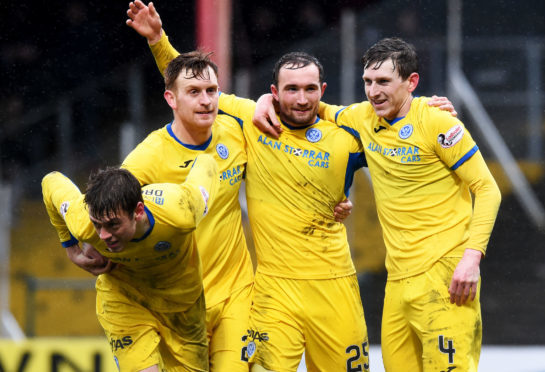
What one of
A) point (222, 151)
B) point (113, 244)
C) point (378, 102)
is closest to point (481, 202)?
point (378, 102)

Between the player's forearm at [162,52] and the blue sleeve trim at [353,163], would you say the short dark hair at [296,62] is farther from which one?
the player's forearm at [162,52]

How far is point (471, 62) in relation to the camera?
6.92 m

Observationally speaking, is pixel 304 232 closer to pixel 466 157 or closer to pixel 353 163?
pixel 353 163

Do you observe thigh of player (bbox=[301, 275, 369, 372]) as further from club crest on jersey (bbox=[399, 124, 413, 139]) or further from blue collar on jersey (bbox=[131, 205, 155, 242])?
blue collar on jersey (bbox=[131, 205, 155, 242])

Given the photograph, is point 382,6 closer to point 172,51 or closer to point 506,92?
point 506,92

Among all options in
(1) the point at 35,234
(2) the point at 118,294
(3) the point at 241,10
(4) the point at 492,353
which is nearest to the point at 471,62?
(3) the point at 241,10

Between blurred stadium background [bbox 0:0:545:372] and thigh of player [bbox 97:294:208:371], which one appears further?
blurred stadium background [bbox 0:0:545:372]

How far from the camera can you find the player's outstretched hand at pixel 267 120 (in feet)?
11.8

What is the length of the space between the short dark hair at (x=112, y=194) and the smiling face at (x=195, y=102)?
56cm

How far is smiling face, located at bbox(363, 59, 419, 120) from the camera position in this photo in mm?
3416

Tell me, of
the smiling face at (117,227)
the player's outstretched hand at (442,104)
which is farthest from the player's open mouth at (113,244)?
the player's outstretched hand at (442,104)

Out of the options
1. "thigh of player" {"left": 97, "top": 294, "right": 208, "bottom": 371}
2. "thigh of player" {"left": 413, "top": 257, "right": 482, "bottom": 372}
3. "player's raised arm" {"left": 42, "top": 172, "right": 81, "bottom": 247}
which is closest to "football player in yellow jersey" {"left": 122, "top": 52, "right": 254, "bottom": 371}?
"thigh of player" {"left": 97, "top": 294, "right": 208, "bottom": 371}

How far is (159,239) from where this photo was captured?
307cm

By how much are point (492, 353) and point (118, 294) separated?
3275 millimetres
